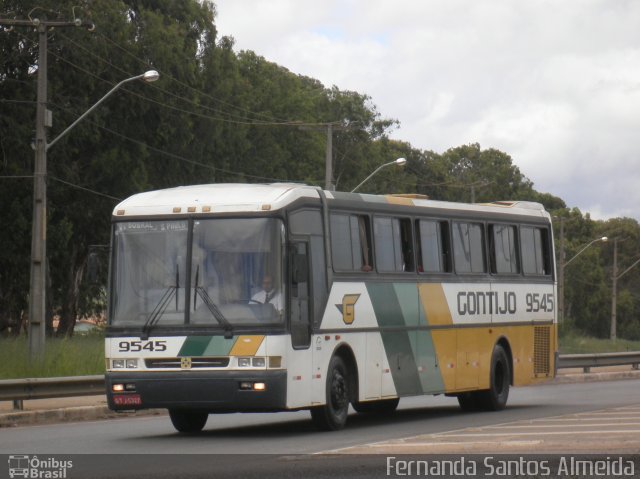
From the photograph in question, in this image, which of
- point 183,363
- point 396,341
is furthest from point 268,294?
point 396,341

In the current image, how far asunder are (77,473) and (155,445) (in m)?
3.59

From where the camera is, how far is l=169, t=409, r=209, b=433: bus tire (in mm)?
19109

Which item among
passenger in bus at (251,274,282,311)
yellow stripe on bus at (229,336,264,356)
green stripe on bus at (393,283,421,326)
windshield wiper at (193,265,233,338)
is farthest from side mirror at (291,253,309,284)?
green stripe on bus at (393,283,421,326)

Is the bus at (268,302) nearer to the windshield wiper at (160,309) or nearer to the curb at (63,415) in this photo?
the windshield wiper at (160,309)

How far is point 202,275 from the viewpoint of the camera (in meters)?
17.7

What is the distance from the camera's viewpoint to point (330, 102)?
93.7 metres

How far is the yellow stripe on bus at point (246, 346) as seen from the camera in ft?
57.4

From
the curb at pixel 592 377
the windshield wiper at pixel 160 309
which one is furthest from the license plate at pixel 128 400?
the curb at pixel 592 377

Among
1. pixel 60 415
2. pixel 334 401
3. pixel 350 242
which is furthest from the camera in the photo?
pixel 60 415

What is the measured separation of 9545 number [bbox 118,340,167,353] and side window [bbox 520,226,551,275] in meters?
8.86

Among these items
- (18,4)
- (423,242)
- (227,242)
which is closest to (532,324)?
(423,242)

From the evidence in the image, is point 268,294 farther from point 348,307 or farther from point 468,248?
point 468,248

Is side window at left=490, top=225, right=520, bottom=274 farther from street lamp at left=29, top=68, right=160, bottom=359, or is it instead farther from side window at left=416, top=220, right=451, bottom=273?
street lamp at left=29, top=68, right=160, bottom=359

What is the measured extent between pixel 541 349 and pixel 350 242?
712cm
